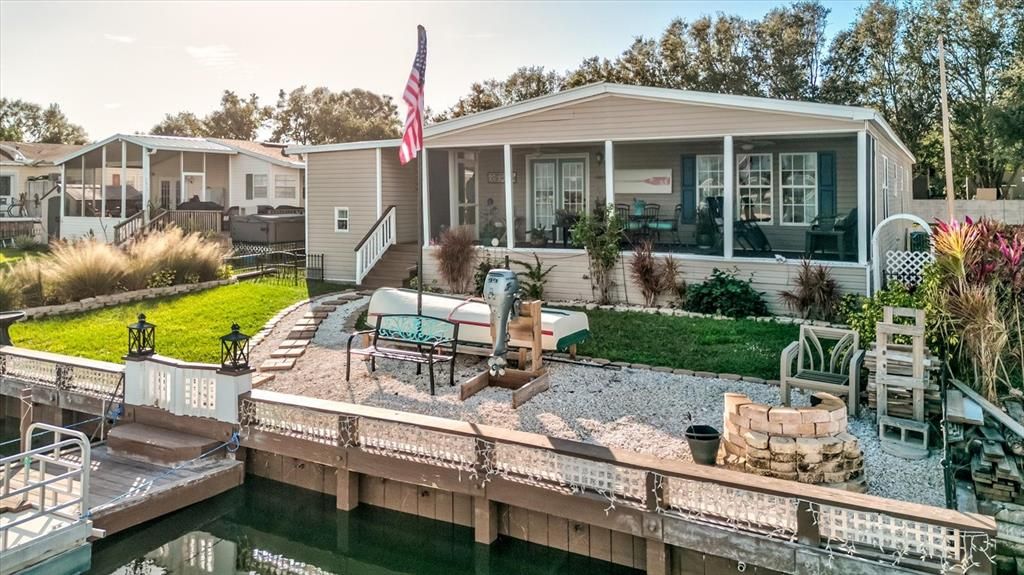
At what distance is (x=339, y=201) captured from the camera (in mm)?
15820

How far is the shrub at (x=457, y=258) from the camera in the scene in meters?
→ 13.0

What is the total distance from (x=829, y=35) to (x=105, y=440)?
31299 millimetres

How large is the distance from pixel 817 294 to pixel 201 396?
8595 millimetres

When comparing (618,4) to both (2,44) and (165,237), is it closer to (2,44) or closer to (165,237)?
(165,237)

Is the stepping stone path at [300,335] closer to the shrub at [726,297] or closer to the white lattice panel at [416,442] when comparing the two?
the white lattice panel at [416,442]

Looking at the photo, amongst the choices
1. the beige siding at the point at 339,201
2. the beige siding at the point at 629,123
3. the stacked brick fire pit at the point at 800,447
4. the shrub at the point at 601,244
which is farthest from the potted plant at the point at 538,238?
the stacked brick fire pit at the point at 800,447

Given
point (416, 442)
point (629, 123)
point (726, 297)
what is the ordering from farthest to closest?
point (629, 123) < point (726, 297) < point (416, 442)

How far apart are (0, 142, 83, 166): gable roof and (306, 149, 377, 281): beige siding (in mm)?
17174

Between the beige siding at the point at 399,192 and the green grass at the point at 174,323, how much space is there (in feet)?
8.09

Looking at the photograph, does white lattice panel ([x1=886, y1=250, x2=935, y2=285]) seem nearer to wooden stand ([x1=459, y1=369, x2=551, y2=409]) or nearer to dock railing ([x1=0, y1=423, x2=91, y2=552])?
wooden stand ([x1=459, y1=369, x2=551, y2=409])

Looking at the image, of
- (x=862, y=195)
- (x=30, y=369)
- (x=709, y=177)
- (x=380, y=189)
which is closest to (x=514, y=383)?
(x=30, y=369)

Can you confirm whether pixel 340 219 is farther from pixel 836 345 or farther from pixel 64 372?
pixel 836 345

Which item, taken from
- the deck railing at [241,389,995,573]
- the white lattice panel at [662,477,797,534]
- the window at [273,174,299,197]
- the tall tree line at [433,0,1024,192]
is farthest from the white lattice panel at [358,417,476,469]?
the tall tree line at [433,0,1024,192]

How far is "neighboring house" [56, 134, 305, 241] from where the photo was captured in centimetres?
2088
